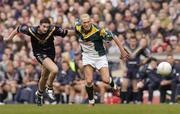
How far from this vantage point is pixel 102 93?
76.9 feet

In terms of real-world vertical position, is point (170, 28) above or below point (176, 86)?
above

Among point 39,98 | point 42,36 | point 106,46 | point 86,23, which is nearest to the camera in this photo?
point 86,23

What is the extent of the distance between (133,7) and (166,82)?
4.87 m

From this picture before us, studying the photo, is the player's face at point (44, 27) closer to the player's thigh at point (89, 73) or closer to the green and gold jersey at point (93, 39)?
the green and gold jersey at point (93, 39)

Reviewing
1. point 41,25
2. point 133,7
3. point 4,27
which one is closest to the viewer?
point 41,25

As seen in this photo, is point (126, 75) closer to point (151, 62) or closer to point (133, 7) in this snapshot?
point (151, 62)

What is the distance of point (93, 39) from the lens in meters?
18.3

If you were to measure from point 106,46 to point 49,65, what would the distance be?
6.97m

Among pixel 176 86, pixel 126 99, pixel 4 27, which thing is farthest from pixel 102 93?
pixel 4 27

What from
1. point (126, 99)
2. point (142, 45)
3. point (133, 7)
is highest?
point (133, 7)

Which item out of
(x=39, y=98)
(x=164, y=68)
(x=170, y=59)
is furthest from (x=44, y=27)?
(x=170, y=59)

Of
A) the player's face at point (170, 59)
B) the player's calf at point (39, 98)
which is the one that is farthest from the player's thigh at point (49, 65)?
the player's face at point (170, 59)

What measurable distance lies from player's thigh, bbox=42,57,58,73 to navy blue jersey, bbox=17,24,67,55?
278 millimetres

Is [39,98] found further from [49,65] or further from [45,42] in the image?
[45,42]
